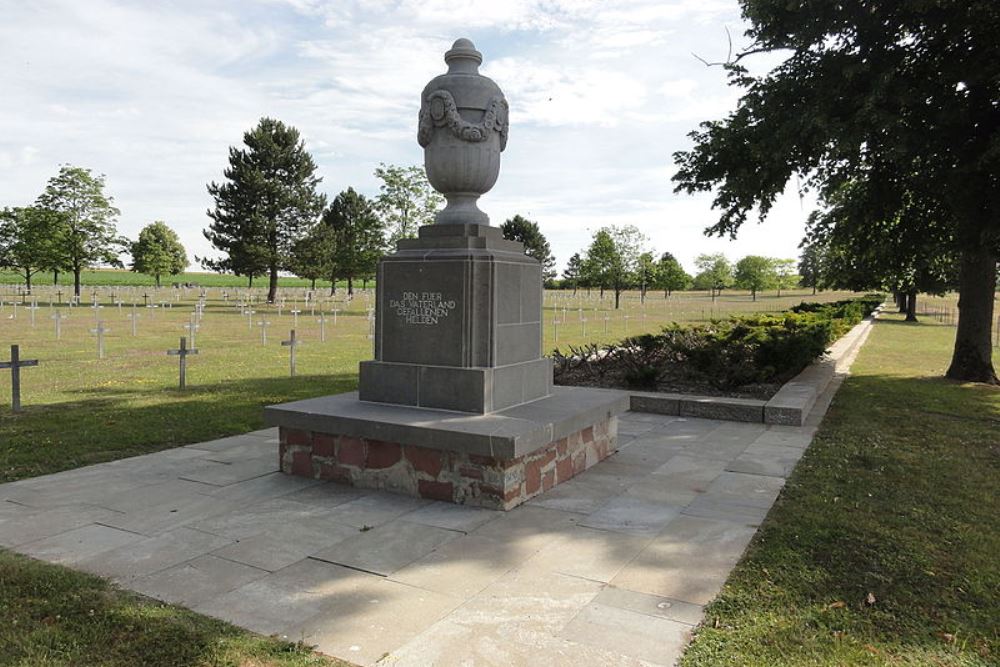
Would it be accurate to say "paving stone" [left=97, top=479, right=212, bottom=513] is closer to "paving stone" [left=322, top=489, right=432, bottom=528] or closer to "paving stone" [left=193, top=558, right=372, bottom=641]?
"paving stone" [left=322, top=489, right=432, bottom=528]

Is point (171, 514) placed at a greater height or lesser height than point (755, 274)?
lesser

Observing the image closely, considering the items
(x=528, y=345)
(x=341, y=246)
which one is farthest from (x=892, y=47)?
(x=341, y=246)

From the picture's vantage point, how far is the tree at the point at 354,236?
43.8 meters

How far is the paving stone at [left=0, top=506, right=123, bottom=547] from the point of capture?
173 inches

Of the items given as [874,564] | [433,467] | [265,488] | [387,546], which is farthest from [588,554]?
[265,488]

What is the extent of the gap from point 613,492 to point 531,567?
69.8 inches

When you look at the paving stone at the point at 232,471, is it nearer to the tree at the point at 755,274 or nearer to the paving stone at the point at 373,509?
the paving stone at the point at 373,509

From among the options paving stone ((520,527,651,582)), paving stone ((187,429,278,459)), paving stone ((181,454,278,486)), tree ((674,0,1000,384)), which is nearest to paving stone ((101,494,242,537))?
paving stone ((181,454,278,486))

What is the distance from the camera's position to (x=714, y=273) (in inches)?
4560

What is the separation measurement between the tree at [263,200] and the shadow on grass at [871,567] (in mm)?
44150

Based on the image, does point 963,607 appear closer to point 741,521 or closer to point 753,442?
point 741,521

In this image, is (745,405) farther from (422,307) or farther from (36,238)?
(36,238)

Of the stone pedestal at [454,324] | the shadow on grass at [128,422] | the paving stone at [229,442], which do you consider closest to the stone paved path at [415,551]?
the paving stone at [229,442]

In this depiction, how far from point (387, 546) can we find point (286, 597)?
0.86m
